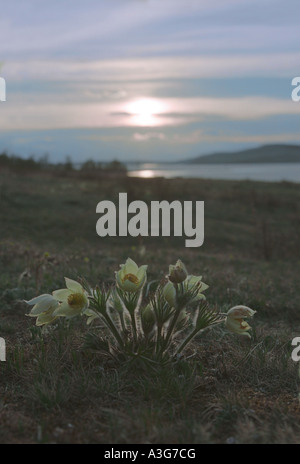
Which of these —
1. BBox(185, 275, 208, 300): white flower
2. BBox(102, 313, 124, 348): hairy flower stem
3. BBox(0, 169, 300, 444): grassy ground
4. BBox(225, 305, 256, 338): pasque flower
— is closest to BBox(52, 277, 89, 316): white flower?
BBox(102, 313, 124, 348): hairy flower stem

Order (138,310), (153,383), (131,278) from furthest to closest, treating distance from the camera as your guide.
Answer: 1. (138,310)
2. (131,278)
3. (153,383)

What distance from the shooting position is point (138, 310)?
273 cm

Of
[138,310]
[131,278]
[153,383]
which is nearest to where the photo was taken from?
[153,383]

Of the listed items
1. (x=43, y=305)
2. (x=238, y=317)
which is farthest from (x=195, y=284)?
(x=43, y=305)

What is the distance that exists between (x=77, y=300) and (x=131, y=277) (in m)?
0.29

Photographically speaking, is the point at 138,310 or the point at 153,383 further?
the point at 138,310

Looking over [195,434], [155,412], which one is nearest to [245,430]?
[195,434]

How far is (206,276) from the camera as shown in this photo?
Answer: 18.1ft

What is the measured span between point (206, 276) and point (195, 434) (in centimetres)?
348

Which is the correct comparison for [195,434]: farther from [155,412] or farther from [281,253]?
[281,253]

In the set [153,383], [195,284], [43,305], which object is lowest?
[153,383]

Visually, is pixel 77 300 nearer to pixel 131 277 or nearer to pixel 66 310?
pixel 66 310

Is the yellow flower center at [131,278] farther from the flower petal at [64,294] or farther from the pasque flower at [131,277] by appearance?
the flower petal at [64,294]
